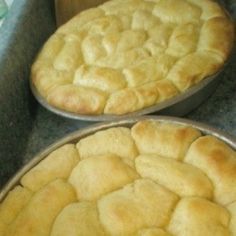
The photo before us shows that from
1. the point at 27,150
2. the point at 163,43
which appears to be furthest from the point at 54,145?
the point at 163,43

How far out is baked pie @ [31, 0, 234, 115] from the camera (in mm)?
1028

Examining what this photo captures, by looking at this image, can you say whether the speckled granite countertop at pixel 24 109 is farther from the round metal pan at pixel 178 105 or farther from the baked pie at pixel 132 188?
the baked pie at pixel 132 188

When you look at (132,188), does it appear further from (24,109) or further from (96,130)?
(24,109)

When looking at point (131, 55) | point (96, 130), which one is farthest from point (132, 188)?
point (131, 55)

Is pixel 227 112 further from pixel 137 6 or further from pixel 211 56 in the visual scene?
pixel 137 6

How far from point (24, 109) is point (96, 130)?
29 cm

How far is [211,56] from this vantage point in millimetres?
1082

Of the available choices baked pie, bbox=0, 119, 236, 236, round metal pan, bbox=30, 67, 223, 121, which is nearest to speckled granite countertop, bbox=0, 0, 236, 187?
round metal pan, bbox=30, 67, 223, 121

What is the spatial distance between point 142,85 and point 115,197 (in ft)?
1.11

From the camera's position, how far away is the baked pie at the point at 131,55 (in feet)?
3.37

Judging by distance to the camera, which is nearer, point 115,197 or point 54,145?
point 115,197

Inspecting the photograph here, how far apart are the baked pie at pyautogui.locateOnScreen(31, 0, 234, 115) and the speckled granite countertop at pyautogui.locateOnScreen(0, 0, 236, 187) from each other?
0.19ft

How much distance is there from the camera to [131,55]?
1.13m

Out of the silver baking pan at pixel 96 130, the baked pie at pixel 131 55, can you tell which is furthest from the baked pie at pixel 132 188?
the baked pie at pixel 131 55
